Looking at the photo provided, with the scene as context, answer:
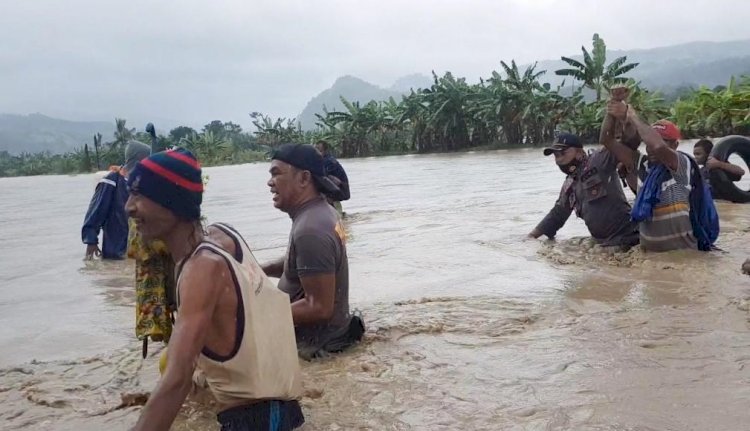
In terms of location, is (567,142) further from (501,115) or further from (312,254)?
(501,115)

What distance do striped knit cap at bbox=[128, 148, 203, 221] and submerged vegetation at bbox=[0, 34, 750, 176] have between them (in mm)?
30187

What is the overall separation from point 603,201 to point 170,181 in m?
5.42

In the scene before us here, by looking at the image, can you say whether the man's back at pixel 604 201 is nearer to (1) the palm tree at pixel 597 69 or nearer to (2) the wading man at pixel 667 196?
(2) the wading man at pixel 667 196

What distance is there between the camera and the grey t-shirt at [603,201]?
6.92 meters

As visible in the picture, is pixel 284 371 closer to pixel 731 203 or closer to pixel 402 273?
pixel 402 273

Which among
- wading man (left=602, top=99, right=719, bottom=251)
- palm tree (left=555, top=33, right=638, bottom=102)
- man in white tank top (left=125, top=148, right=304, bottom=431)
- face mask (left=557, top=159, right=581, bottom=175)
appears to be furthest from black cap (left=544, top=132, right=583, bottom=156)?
palm tree (left=555, top=33, right=638, bottom=102)

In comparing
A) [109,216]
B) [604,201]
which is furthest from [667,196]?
[109,216]

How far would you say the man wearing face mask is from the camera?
6930mm

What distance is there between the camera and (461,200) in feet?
45.8

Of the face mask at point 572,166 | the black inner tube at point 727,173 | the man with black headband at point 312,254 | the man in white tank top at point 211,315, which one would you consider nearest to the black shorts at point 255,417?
the man in white tank top at point 211,315

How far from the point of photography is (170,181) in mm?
2482

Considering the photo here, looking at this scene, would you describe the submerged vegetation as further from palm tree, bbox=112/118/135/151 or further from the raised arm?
the raised arm

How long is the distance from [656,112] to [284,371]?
3508 centimetres

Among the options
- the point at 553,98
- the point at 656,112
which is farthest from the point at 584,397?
the point at 553,98
